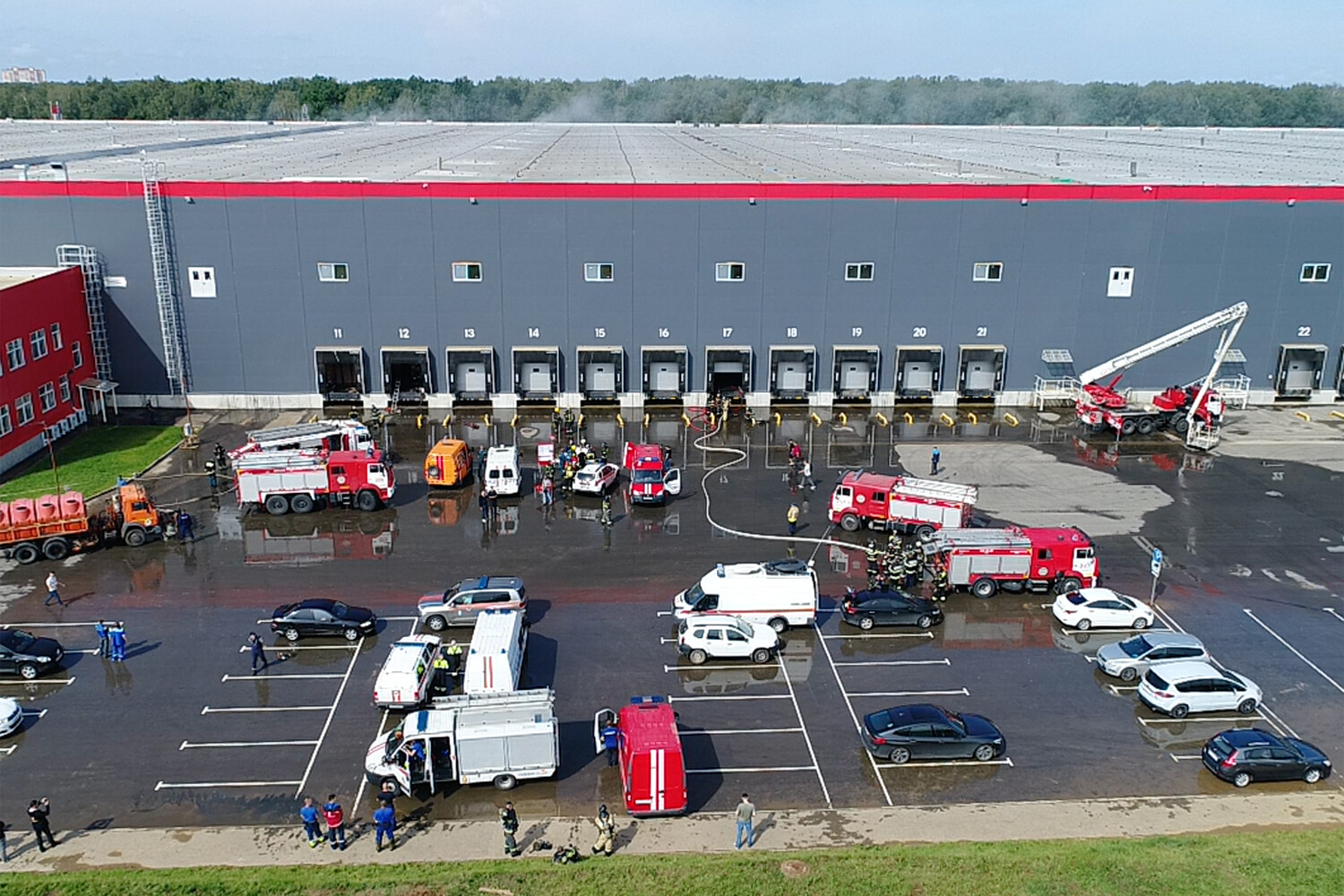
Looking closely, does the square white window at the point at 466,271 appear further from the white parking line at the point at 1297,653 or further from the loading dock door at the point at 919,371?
the white parking line at the point at 1297,653

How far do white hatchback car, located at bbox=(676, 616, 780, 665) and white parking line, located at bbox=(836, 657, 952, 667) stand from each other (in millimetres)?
2350

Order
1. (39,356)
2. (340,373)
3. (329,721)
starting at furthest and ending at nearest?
1. (340,373)
2. (39,356)
3. (329,721)

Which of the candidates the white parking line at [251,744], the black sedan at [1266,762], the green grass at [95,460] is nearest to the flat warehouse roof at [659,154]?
the green grass at [95,460]

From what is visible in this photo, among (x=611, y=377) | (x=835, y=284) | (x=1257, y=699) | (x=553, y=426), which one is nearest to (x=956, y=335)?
(x=835, y=284)

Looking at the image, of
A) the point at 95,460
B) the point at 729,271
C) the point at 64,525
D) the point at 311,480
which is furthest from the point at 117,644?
the point at 729,271

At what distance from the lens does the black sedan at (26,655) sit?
28.3 meters

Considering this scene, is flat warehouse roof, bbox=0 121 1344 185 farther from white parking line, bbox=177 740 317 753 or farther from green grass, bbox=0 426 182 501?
white parking line, bbox=177 740 317 753

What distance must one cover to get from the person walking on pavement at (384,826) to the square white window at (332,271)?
37.2 m

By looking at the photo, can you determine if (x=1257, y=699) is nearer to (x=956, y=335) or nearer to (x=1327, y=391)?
(x=956, y=335)

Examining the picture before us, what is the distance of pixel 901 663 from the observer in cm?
3003

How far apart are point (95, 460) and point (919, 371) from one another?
41763 mm

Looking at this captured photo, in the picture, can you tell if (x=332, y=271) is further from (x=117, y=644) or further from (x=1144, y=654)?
(x=1144, y=654)

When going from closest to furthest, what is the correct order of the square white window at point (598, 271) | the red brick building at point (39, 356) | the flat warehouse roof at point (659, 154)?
the red brick building at point (39, 356)
the square white window at point (598, 271)
the flat warehouse roof at point (659, 154)

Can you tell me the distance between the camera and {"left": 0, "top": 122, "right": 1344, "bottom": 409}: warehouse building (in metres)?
52.8
